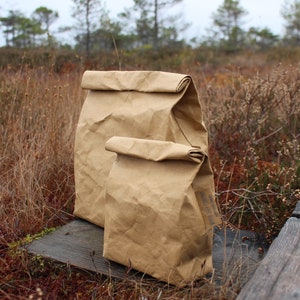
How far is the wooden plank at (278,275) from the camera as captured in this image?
1.28m

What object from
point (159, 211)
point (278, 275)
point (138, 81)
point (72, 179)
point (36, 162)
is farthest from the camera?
point (72, 179)

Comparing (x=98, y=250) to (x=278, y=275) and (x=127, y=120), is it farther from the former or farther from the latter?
(x=278, y=275)

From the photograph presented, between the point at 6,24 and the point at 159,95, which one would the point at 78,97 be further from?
the point at 6,24

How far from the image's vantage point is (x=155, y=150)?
166 cm

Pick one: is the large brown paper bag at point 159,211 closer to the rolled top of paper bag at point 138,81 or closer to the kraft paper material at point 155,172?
the kraft paper material at point 155,172

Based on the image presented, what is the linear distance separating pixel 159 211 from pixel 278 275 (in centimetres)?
47

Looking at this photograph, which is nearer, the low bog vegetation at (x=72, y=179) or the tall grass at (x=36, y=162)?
the low bog vegetation at (x=72, y=179)

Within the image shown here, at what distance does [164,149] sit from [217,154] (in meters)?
2.09

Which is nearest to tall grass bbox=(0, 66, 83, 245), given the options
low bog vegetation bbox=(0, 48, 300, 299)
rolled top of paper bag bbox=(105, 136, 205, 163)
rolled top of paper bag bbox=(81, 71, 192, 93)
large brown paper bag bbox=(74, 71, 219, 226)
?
low bog vegetation bbox=(0, 48, 300, 299)

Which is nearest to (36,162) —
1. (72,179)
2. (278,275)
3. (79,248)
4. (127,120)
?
(72,179)

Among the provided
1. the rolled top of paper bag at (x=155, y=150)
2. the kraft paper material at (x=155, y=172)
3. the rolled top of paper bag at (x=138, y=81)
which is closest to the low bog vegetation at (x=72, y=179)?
the kraft paper material at (x=155, y=172)

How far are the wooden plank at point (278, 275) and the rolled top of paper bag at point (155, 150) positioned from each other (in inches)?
17.1

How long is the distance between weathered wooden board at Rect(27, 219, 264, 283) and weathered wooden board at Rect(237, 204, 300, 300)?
0.59 ft

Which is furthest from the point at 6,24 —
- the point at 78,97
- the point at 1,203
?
the point at 1,203
